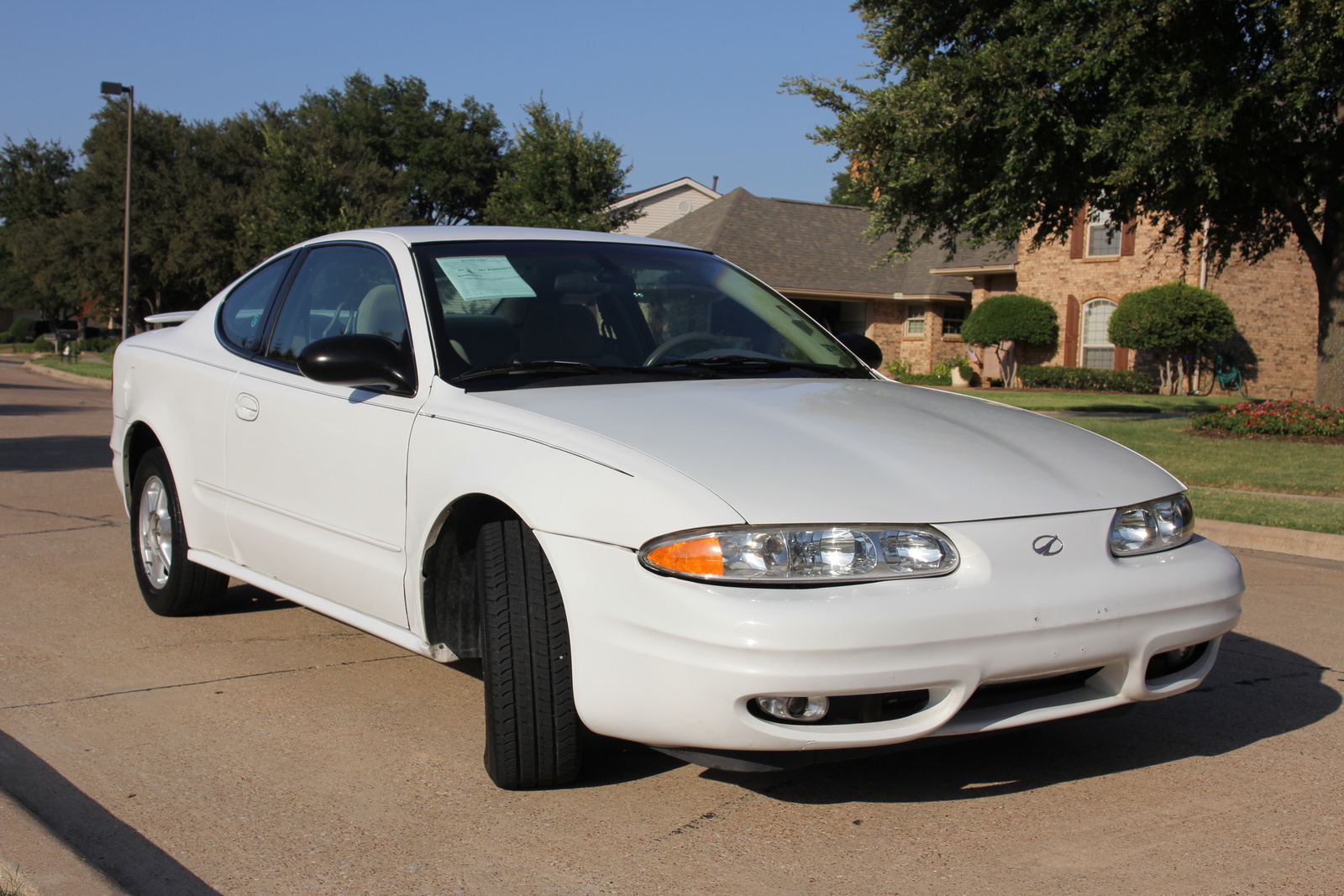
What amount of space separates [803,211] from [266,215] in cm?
1770

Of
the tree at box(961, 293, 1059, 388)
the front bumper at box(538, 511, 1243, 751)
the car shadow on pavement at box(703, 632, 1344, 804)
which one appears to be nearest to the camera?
the front bumper at box(538, 511, 1243, 751)

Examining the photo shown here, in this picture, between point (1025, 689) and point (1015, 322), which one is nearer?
point (1025, 689)

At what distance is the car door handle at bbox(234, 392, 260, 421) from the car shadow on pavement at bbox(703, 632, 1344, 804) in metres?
2.22

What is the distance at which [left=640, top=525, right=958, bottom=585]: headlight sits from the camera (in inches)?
114

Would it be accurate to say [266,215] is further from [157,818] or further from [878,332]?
[157,818]

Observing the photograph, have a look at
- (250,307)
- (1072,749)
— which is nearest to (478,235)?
(250,307)

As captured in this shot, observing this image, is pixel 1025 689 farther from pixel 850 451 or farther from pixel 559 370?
pixel 559 370

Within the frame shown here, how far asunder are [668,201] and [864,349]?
44878mm

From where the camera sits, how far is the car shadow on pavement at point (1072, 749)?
350 centimetres

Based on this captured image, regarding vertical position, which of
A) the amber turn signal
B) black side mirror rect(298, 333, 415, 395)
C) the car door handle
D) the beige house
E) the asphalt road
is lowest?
the asphalt road

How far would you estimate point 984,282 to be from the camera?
35.0 m

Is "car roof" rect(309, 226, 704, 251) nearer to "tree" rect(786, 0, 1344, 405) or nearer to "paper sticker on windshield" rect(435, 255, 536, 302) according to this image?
"paper sticker on windshield" rect(435, 255, 536, 302)

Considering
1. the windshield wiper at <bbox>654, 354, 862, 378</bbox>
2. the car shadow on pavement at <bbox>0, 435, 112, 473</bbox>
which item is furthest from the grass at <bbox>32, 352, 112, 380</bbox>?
the windshield wiper at <bbox>654, 354, 862, 378</bbox>

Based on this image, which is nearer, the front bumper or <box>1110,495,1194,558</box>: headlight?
the front bumper
